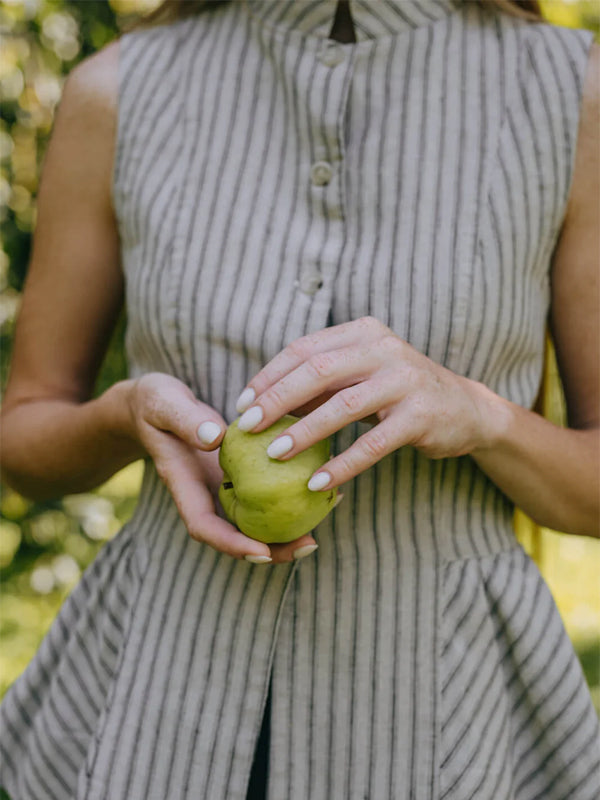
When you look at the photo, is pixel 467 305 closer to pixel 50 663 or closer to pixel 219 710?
pixel 219 710


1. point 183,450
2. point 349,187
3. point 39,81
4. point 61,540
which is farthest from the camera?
point 61,540

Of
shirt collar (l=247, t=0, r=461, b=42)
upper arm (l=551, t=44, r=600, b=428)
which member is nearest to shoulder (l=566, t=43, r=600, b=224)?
upper arm (l=551, t=44, r=600, b=428)

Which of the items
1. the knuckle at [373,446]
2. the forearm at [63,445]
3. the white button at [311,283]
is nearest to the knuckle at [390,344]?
the knuckle at [373,446]

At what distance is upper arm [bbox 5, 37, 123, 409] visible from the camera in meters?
1.50

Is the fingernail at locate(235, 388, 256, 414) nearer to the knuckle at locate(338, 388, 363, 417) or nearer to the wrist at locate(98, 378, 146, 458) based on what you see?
the knuckle at locate(338, 388, 363, 417)

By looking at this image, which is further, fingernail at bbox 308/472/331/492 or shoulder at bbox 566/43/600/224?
shoulder at bbox 566/43/600/224

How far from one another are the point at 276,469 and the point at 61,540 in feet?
7.62

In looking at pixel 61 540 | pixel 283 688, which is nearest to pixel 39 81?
pixel 61 540

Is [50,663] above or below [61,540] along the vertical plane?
above

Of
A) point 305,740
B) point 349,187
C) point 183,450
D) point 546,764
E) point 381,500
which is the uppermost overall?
point 349,187

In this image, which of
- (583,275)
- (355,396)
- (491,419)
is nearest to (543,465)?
(491,419)

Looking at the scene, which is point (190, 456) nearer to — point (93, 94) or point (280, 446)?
point (280, 446)

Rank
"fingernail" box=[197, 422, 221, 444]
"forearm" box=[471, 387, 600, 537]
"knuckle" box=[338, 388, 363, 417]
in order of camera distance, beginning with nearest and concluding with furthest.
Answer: "knuckle" box=[338, 388, 363, 417] < "fingernail" box=[197, 422, 221, 444] < "forearm" box=[471, 387, 600, 537]

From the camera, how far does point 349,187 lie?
134 centimetres
